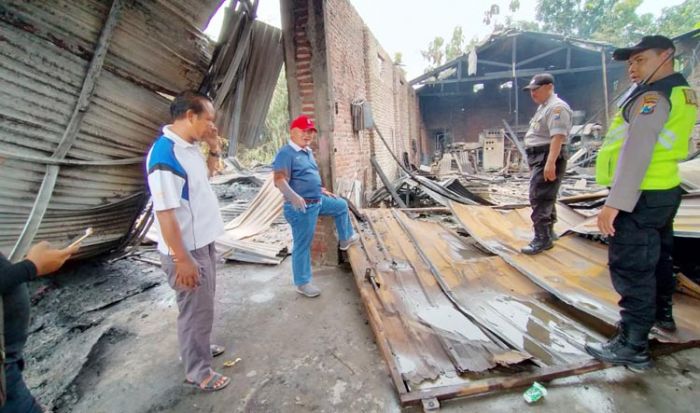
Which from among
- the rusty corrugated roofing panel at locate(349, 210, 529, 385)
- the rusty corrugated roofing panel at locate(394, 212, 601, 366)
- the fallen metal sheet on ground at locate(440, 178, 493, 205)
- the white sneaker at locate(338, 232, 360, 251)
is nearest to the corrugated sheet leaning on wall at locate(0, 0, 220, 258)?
the white sneaker at locate(338, 232, 360, 251)

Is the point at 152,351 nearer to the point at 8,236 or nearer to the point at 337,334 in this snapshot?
the point at 337,334

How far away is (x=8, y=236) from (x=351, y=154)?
4.31 m

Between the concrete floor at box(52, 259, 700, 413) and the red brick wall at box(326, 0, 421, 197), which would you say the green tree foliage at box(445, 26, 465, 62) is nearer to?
the red brick wall at box(326, 0, 421, 197)

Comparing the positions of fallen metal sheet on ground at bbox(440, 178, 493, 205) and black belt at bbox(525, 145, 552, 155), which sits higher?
black belt at bbox(525, 145, 552, 155)

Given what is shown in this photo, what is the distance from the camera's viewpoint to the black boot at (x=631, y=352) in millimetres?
1772

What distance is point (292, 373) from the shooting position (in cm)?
203

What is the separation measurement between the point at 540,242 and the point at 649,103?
1881mm

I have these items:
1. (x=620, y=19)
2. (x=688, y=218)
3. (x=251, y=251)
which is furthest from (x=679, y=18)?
(x=251, y=251)

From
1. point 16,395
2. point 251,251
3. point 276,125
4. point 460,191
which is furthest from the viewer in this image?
point 276,125

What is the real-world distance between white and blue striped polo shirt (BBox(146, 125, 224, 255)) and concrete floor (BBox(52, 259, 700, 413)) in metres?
0.90

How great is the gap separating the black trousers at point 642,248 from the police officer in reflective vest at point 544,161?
1.37 meters

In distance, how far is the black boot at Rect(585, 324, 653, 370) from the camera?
177cm

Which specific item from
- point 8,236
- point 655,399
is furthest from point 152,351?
point 655,399

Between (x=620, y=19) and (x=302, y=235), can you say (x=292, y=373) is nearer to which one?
(x=302, y=235)
